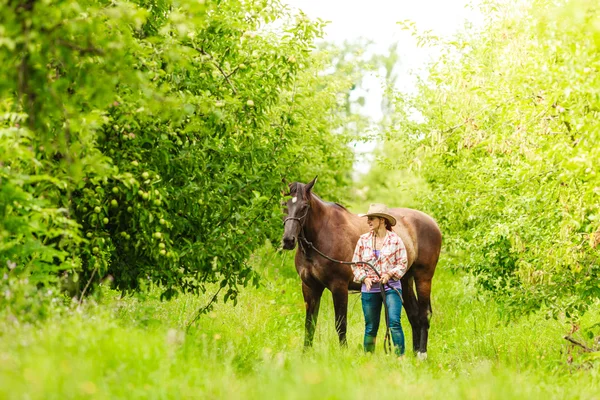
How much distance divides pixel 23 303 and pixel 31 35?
2121mm

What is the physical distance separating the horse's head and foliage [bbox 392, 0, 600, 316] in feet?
5.94

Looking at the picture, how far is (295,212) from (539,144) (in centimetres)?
330

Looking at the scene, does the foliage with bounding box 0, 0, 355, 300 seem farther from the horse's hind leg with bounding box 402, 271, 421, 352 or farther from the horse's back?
the horse's hind leg with bounding box 402, 271, 421, 352

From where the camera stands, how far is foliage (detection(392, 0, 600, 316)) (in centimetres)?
584

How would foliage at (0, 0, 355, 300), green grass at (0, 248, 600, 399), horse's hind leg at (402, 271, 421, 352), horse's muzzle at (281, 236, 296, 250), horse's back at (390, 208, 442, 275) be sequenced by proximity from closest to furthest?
1. green grass at (0, 248, 600, 399)
2. foliage at (0, 0, 355, 300)
3. horse's muzzle at (281, 236, 296, 250)
4. horse's hind leg at (402, 271, 421, 352)
5. horse's back at (390, 208, 442, 275)

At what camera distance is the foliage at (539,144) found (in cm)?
584

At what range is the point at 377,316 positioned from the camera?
8586mm

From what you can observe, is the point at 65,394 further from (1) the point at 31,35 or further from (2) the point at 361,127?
(2) the point at 361,127

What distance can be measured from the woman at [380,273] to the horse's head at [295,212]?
0.88 metres

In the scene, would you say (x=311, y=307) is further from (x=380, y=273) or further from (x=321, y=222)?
(x=380, y=273)

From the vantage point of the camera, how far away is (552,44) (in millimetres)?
5965

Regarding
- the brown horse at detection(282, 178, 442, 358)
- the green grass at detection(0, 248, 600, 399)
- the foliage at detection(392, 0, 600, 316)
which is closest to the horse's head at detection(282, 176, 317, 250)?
the brown horse at detection(282, 178, 442, 358)

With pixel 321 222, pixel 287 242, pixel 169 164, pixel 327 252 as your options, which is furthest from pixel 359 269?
pixel 169 164

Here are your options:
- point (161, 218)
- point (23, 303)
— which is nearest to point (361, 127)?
point (161, 218)
